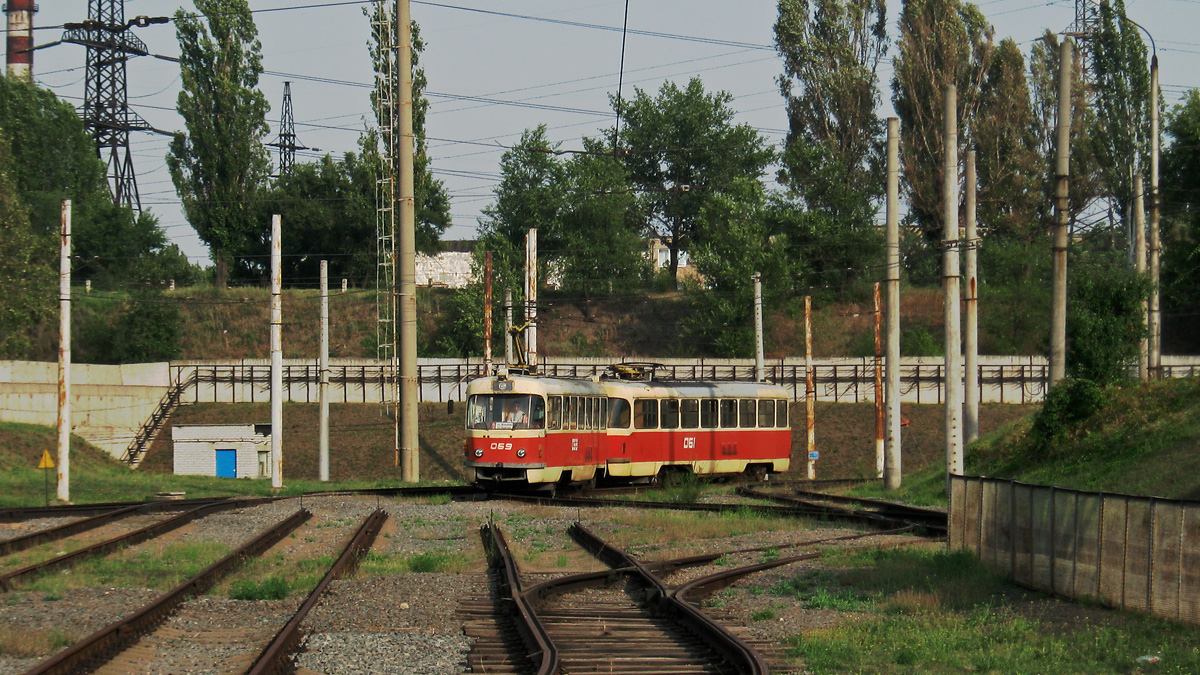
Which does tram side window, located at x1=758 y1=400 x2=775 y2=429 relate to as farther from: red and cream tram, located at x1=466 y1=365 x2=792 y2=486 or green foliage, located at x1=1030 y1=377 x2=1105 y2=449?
green foliage, located at x1=1030 y1=377 x2=1105 y2=449

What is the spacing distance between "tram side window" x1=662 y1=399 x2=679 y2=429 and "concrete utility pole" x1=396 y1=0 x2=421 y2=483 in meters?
6.81

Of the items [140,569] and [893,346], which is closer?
[140,569]

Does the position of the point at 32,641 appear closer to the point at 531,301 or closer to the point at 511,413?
the point at 511,413

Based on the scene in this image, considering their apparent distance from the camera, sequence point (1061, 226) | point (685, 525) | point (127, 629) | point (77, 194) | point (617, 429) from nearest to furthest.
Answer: point (127, 629)
point (685, 525)
point (1061, 226)
point (617, 429)
point (77, 194)

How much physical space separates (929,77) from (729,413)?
38.8 metres

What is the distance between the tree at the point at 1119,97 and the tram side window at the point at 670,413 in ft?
121

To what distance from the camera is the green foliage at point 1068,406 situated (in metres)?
25.4

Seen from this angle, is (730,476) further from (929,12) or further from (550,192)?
(550,192)

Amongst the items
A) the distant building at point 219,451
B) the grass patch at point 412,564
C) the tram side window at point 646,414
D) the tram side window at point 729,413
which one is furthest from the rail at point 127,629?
the distant building at point 219,451

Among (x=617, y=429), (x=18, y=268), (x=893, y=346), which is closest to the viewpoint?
(x=893, y=346)

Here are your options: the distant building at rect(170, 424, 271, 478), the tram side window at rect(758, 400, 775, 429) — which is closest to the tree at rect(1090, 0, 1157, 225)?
the tram side window at rect(758, 400, 775, 429)

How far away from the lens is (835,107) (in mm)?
72750

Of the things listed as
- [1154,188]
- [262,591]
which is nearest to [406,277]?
[262,591]

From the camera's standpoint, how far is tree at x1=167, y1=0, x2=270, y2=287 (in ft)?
229
